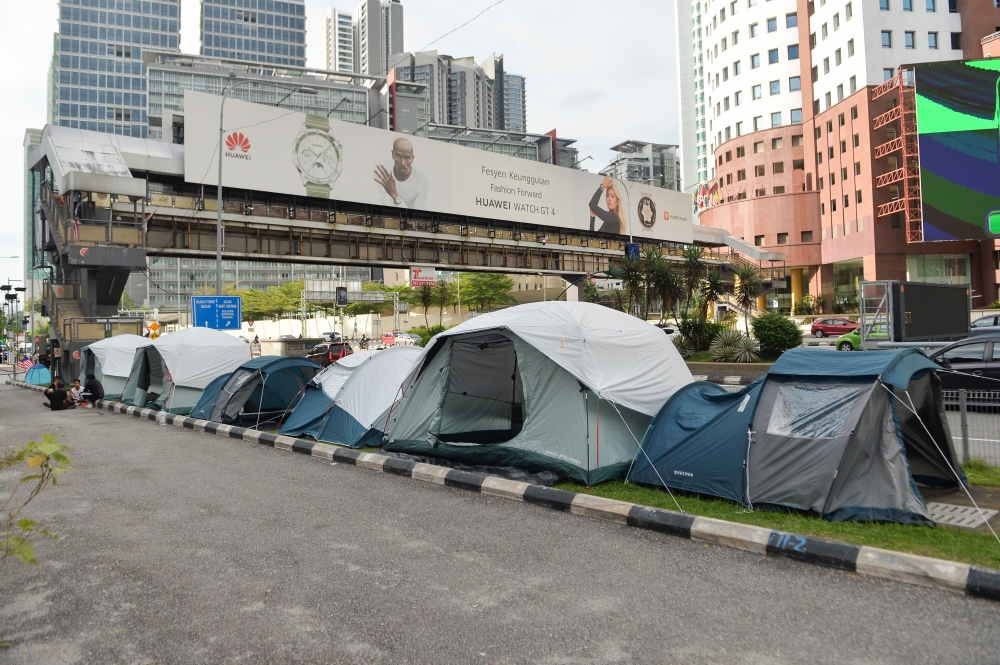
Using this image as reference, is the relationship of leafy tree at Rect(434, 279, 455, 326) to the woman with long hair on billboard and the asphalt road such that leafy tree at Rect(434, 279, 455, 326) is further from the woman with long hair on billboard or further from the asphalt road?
the asphalt road

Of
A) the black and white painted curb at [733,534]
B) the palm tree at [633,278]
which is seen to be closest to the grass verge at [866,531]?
the black and white painted curb at [733,534]

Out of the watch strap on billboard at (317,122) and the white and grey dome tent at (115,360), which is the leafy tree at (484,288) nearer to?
the watch strap on billboard at (317,122)

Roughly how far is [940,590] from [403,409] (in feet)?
24.2

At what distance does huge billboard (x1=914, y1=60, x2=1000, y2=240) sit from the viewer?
45969mm

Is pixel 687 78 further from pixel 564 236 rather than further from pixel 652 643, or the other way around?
pixel 652 643

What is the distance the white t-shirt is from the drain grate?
115 feet

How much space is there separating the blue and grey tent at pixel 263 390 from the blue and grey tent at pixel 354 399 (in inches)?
55.9

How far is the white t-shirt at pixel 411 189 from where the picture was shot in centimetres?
3887

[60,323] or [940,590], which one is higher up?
[60,323]

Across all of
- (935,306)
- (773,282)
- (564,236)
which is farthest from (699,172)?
(935,306)

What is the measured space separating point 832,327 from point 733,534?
39.5 meters

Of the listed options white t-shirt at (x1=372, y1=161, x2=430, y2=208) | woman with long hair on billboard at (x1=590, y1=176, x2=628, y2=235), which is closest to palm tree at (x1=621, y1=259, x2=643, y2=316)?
white t-shirt at (x1=372, y1=161, x2=430, y2=208)

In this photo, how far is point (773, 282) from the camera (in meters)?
62.6

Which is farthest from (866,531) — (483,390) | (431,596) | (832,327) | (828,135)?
(828,135)
